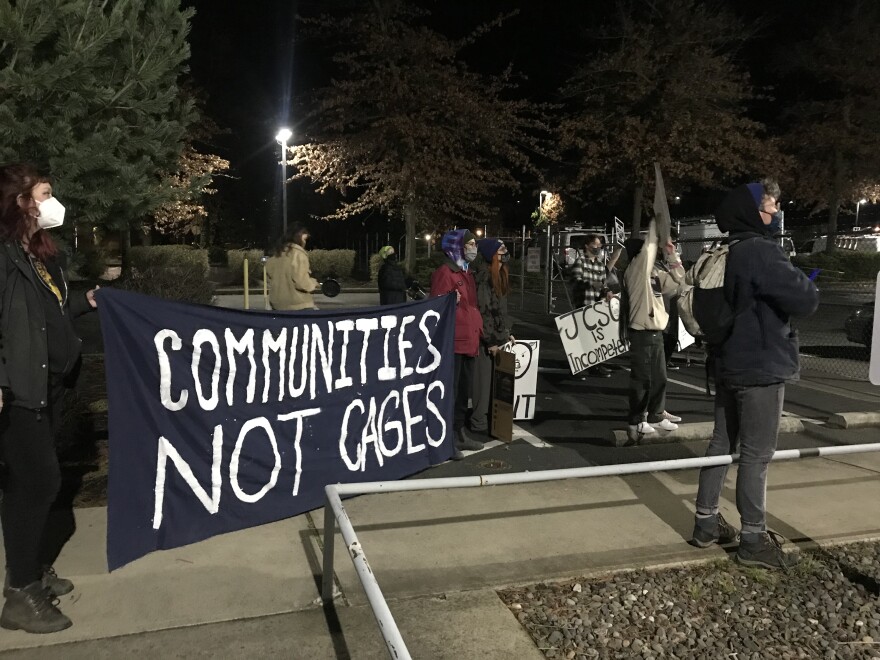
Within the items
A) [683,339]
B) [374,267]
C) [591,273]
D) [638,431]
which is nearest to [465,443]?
[638,431]

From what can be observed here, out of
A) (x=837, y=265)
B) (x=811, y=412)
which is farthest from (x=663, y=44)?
(x=811, y=412)

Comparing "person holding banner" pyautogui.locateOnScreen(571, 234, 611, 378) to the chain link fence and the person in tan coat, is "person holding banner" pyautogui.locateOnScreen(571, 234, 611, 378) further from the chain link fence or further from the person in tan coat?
the person in tan coat

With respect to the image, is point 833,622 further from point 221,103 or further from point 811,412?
point 221,103

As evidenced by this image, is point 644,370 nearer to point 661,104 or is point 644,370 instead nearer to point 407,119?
point 407,119

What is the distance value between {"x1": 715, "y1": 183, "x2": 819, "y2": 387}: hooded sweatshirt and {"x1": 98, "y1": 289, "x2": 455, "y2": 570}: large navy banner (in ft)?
6.65

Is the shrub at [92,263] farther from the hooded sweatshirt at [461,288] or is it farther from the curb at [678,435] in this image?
the curb at [678,435]

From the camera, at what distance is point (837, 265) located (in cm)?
2473

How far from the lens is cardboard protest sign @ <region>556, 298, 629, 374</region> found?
8.15m

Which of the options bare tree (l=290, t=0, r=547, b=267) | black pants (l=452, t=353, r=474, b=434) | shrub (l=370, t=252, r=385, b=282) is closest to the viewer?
black pants (l=452, t=353, r=474, b=434)

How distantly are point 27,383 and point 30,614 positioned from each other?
971mm

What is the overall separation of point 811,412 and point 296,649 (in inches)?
244

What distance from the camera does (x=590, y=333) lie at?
8.21 meters

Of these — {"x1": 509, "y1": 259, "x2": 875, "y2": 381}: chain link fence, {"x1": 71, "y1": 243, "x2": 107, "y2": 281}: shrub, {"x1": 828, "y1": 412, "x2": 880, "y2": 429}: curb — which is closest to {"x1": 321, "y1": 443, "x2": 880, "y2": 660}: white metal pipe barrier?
{"x1": 828, "y1": 412, "x2": 880, "y2": 429}: curb

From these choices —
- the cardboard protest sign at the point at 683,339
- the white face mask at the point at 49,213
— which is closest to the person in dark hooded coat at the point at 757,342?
the white face mask at the point at 49,213
